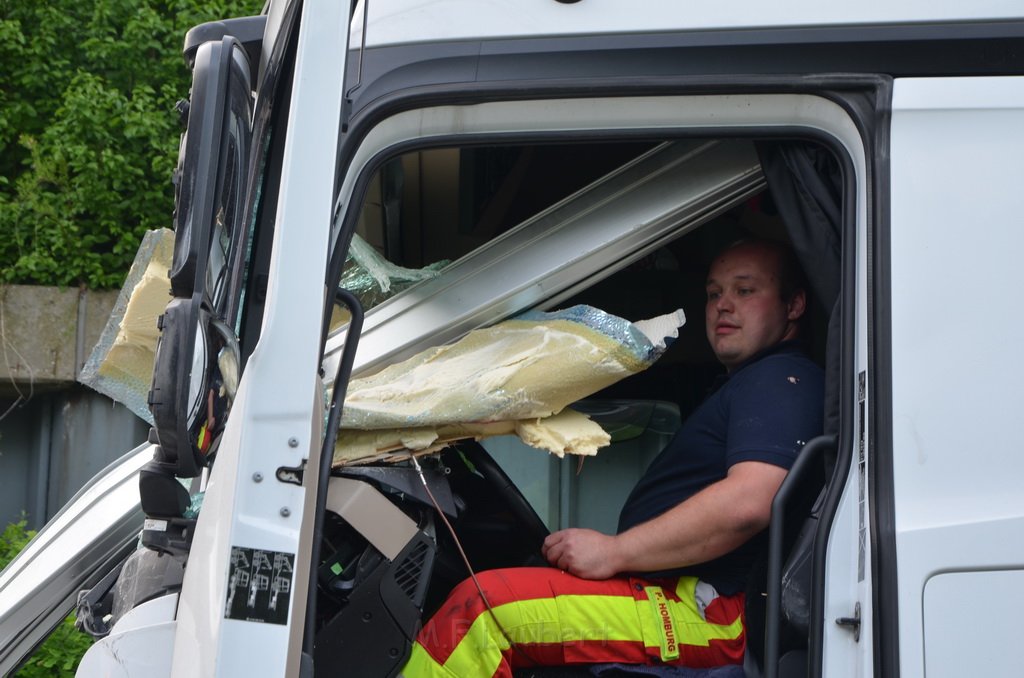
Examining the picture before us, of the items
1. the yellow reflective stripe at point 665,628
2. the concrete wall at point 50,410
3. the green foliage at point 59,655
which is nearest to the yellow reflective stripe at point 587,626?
the yellow reflective stripe at point 665,628

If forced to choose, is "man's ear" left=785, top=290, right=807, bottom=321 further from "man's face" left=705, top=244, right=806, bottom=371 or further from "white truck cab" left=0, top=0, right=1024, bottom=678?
"white truck cab" left=0, top=0, right=1024, bottom=678

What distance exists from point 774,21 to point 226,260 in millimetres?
1051

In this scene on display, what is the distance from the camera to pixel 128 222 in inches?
261

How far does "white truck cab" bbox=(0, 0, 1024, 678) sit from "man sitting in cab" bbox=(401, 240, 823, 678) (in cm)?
11

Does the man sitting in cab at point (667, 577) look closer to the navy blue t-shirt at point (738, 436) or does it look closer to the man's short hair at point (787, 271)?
the navy blue t-shirt at point (738, 436)

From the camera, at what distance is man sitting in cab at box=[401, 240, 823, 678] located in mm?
2234

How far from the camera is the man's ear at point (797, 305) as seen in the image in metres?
2.74

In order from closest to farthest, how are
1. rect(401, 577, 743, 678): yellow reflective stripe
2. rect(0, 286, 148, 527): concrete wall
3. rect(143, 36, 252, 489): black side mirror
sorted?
rect(143, 36, 252, 489): black side mirror < rect(401, 577, 743, 678): yellow reflective stripe < rect(0, 286, 148, 527): concrete wall

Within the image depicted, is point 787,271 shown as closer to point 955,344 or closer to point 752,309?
point 752,309

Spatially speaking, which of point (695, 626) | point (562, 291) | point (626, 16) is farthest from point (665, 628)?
point (626, 16)

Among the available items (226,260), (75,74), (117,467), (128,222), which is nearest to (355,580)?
(226,260)

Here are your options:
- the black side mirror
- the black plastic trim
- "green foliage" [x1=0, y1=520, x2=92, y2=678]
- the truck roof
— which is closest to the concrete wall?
"green foliage" [x1=0, y1=520, x2=92, y2=678]

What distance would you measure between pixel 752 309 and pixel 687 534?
0.70 m

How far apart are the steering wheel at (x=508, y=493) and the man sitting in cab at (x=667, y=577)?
1.09 ft
